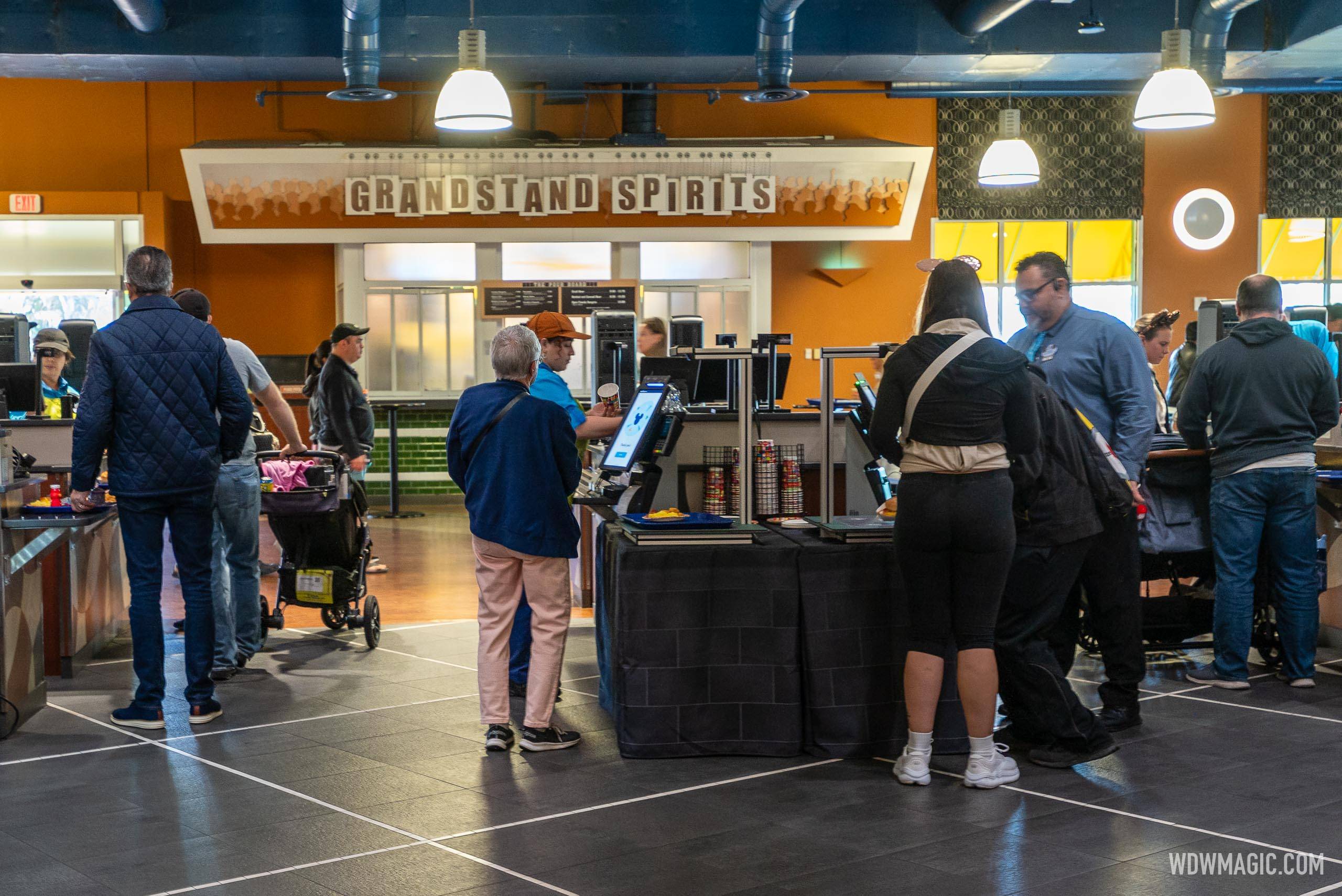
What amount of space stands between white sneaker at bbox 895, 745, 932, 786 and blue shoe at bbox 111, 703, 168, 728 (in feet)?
8.38

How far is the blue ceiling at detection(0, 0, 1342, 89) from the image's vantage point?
877 cm

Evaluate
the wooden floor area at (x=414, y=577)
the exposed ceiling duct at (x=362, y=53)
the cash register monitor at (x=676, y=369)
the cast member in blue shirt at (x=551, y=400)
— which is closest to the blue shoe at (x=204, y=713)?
the cast member in blue shirt at (x=551, y=400)

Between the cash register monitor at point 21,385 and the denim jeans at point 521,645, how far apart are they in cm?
348

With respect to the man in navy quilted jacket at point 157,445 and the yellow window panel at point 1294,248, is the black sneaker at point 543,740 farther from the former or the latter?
the yellow window panel at point 1294,248

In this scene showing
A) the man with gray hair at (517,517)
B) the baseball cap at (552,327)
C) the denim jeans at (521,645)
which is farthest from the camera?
the baseball cap at (552,327)

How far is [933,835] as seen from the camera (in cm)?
347

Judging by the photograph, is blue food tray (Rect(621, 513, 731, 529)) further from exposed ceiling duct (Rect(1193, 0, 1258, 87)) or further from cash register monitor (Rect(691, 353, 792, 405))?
exposed ceiling duct (Rect(1193, 0, 1258, 87))

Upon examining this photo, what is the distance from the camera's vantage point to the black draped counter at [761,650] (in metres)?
4.16

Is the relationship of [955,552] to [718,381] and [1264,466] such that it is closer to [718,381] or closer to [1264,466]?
[1264,466]

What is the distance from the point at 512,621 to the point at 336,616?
2348 mm

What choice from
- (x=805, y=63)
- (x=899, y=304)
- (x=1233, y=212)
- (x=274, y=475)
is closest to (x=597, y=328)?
(x=274, y=475)

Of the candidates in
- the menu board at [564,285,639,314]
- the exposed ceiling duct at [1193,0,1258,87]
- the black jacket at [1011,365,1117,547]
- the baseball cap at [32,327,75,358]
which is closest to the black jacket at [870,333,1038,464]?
the black jacket at [1011,365,1117,547]

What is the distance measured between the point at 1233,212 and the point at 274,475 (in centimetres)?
1151

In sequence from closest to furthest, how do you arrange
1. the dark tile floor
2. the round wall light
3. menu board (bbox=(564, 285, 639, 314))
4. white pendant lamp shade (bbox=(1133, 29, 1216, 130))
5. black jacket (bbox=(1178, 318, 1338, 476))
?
the dark tile floor
black jacket (bbox=(1178, 318, 1338, 476))
white pendant lamp shade (bbox=(1133, 29, 1216, 130))
menu board (bbox=(564, 285, 639, 314))
the round wall light
